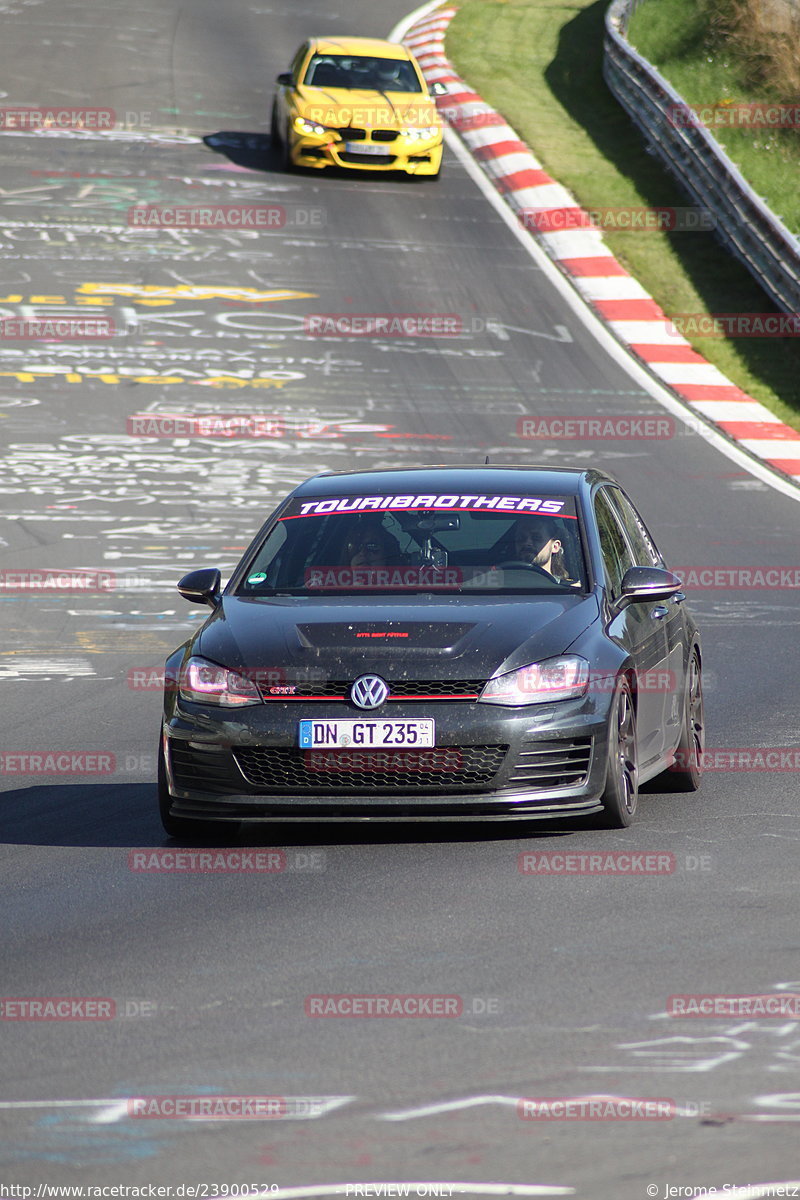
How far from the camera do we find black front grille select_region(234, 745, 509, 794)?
713 centimetres

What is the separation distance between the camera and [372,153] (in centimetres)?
2634

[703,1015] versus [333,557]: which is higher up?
[703,1015]

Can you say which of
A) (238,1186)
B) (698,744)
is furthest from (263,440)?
(238,1186)

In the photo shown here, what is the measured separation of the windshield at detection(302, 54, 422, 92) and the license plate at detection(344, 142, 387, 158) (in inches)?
29.8

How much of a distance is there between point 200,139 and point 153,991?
2524 centimetres

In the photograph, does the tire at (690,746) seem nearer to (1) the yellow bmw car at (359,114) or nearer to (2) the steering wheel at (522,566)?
(2) the steering wheel at (522,566)

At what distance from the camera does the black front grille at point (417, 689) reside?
7.16 metres

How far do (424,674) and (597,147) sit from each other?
2302cm

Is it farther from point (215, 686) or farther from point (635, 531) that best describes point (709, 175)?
point (215, 686)

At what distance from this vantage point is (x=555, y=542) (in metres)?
8.23

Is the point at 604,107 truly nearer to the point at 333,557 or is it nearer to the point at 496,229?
the point at 496,229

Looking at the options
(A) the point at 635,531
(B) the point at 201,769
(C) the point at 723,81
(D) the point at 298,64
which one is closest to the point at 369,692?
(B) the point at 201,769

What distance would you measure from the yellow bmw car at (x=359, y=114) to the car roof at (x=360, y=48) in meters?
0.03

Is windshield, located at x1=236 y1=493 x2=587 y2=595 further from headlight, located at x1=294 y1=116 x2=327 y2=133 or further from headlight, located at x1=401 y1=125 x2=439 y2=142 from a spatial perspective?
headlight, located at x1=294 y1=116 x2=327 y2=133
